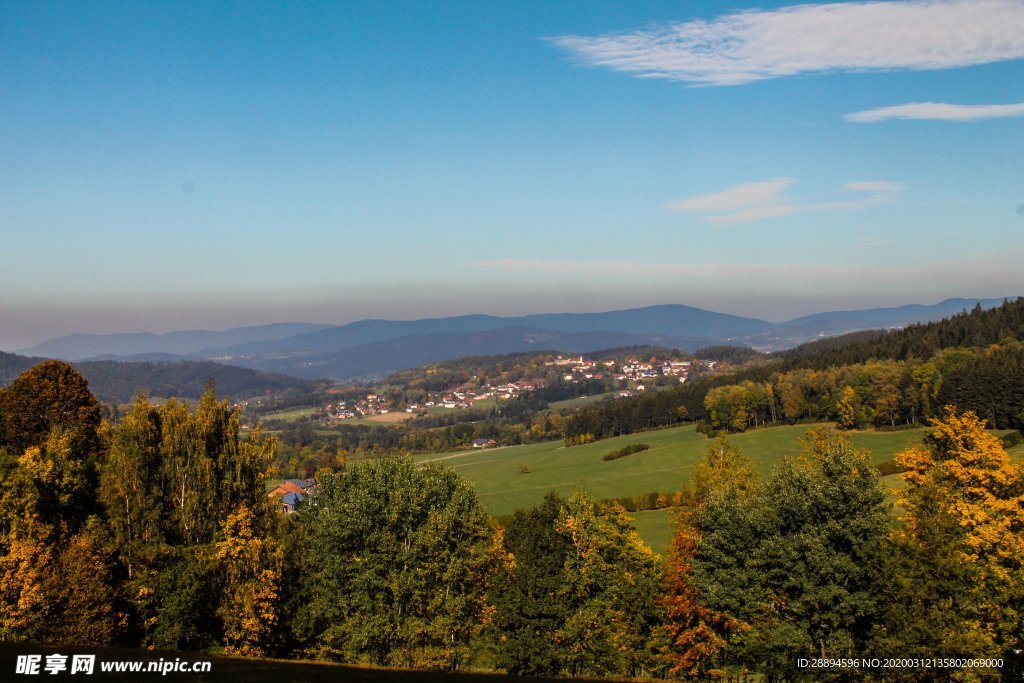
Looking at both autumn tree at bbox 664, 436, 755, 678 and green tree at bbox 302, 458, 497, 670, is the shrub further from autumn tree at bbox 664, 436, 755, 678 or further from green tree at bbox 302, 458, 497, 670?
green tree at bbox 302, 458, 497, 670

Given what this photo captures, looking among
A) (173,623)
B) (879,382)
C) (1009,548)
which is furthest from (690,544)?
(879,382)

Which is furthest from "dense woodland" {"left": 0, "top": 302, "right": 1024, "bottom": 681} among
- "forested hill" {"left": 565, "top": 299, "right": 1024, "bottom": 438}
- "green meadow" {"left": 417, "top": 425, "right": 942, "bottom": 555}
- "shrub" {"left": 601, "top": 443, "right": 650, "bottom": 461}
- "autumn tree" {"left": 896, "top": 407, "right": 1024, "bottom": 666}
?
"shrub" {"left": 601, "top": 443, "right": 650, "bottom": 461}

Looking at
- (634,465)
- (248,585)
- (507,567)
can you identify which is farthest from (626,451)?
(248,585)

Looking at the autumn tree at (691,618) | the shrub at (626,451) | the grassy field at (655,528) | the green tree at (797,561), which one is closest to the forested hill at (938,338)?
the shrub at (626,451)

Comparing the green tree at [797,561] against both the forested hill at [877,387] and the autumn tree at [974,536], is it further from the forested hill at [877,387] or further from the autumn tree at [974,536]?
the forested hill at [877,387]

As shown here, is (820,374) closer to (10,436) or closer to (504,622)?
(504,622)

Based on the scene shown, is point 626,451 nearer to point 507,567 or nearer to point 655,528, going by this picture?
point 655,528
